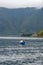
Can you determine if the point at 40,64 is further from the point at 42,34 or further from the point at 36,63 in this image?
the point at 42,34

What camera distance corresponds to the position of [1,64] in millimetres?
33438

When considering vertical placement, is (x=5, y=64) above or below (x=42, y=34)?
below

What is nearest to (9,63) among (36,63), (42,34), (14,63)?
(14,63)

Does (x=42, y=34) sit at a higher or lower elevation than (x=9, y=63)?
higher

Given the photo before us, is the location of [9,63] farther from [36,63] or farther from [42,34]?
[42,34]

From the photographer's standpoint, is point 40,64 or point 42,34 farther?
point 42,34

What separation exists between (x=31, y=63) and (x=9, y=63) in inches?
97.2

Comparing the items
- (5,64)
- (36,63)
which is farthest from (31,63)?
(5,64)

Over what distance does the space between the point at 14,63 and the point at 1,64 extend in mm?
1849

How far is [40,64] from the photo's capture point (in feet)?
111

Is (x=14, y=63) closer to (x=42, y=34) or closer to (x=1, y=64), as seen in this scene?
(x=1, y=64)

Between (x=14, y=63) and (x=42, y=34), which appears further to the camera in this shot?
(x=42, y=34)

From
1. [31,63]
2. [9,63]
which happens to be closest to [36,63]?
[31,63]

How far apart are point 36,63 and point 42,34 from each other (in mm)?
158794
